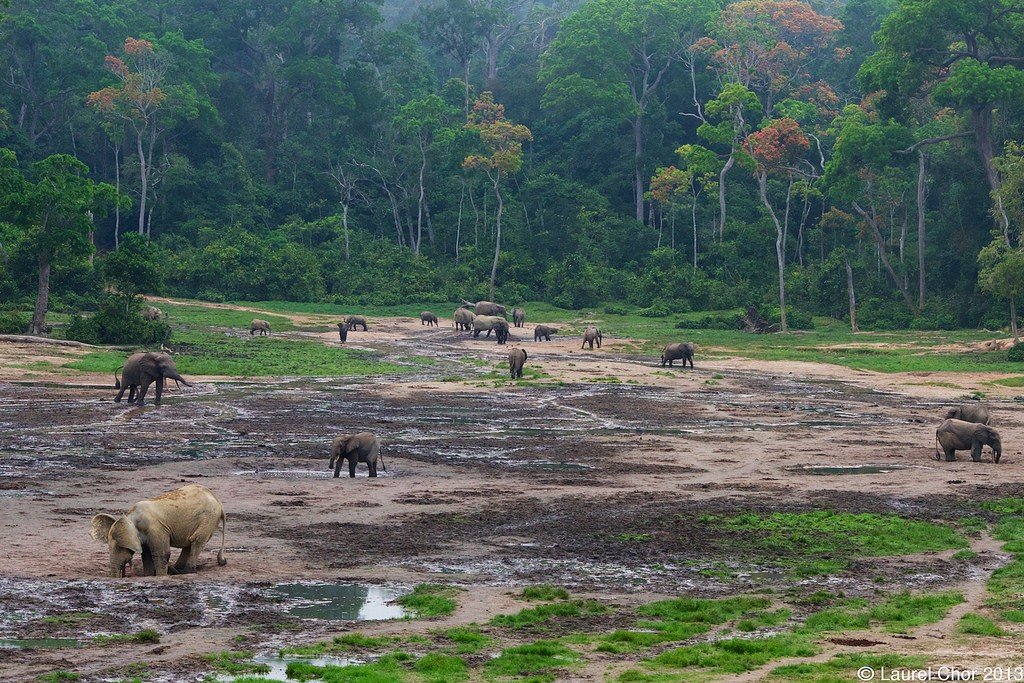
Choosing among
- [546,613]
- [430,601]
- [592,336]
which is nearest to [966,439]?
[546,613]

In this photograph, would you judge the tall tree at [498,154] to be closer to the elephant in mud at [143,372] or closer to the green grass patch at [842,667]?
the elephant in mud at [143,372]

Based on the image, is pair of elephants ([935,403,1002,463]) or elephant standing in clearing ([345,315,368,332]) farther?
elephant standing in clearing ([345,315,368,332])

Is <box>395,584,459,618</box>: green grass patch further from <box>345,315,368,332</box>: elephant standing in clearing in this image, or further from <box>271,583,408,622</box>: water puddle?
<box>345,315,368,332</box>: elephant standing in clearing

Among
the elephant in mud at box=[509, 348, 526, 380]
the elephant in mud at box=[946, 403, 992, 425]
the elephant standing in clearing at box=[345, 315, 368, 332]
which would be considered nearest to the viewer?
the elephant in mud at box=[946, 403, 992, 425]

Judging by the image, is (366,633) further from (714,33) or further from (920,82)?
→ (714,33)

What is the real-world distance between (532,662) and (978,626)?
4223mm

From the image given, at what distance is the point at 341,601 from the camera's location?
487 inches

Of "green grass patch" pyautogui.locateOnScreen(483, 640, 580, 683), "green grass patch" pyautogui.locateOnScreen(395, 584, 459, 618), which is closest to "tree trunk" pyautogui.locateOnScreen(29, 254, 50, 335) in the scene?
"green grass patch" pyautogui.locateOnScreen(395, 584, 459, 618)

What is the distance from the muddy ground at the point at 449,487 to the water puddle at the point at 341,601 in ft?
0.74

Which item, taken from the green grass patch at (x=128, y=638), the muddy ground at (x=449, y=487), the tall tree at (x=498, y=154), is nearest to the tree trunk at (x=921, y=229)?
the tall tree at (x=498, y=154)

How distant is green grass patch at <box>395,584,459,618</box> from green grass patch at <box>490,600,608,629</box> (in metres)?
0.59

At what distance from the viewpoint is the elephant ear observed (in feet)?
43.7

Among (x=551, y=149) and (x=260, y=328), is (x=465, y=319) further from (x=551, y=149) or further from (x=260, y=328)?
(x=551, y=149)

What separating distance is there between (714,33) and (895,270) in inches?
957
